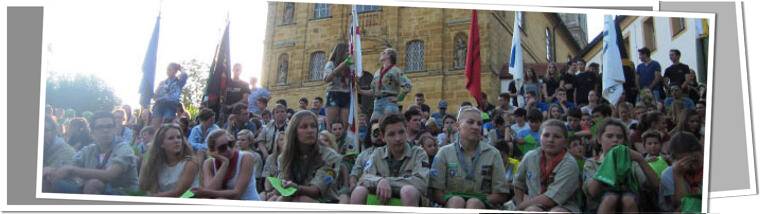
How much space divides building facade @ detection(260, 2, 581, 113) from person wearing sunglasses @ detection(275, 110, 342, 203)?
2455 mm

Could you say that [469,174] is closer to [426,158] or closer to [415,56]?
[426,158]

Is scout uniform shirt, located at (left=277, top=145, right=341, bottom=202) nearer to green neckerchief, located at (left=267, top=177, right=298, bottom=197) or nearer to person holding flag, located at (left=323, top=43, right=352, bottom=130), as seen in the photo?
green neckerchief, located at (left=267, top=177, right=298, bottom=197)

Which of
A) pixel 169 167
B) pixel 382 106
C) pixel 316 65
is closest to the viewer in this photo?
pixel 169 167

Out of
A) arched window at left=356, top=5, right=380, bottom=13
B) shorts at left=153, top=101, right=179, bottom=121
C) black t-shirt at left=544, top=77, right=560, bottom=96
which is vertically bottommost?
shorts at left=153, top=101, right=179, bottom=121

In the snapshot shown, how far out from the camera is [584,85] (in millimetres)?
8430

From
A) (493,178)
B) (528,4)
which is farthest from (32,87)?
(528,4)

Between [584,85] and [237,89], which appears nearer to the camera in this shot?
[584,85]

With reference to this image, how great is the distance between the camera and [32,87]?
639cm

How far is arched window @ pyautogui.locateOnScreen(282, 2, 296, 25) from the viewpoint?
880 cm

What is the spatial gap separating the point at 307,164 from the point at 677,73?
4.84 meters

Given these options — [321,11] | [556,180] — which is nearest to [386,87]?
[321,11]

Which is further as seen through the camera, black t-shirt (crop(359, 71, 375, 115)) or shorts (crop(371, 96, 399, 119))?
black t-shirt (crop(359, 71, 375, 115))

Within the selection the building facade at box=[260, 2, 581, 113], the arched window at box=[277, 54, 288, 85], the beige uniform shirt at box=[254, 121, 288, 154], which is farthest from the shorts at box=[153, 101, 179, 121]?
the arched window at box=[277, 54, 288, 85]

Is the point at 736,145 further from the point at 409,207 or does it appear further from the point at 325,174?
the point at 325,174
